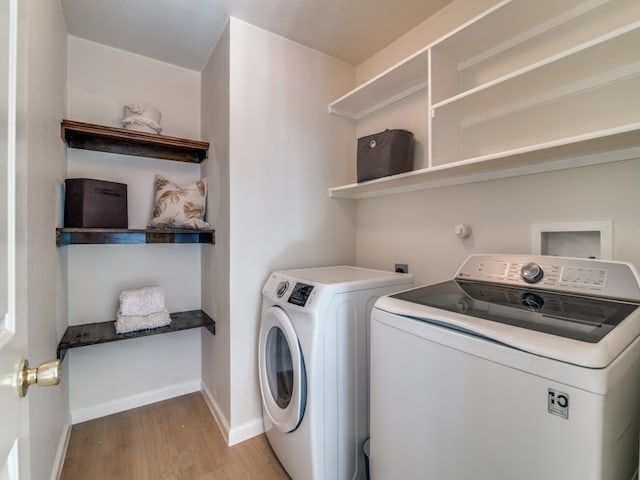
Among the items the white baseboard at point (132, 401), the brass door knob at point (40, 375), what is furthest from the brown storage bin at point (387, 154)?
the white baseboard at point (132, 401)

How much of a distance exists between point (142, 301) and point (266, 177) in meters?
1.16

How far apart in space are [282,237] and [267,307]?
0.47 m

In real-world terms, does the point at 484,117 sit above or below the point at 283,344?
above

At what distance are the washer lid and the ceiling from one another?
1601mm

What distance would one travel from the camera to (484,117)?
1.49 metres

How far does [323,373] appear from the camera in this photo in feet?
4.27

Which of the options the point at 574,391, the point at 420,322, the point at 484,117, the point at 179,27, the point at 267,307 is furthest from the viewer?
the point at 179,27

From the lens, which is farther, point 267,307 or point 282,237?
point 282,237

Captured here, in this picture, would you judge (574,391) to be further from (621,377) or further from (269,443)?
(269,443)

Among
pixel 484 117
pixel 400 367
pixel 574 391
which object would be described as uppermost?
pixel 484 117

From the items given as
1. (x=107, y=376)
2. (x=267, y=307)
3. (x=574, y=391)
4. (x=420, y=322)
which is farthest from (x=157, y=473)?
(x=574, y=391)

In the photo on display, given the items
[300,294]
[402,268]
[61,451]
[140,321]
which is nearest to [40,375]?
[300,294]

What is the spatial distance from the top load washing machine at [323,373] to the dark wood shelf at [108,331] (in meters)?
0.73

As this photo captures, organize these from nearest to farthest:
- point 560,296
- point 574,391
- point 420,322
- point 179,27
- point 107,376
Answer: point 574,391, point 420,322, point 560,296, point 179,27, point 107,376
